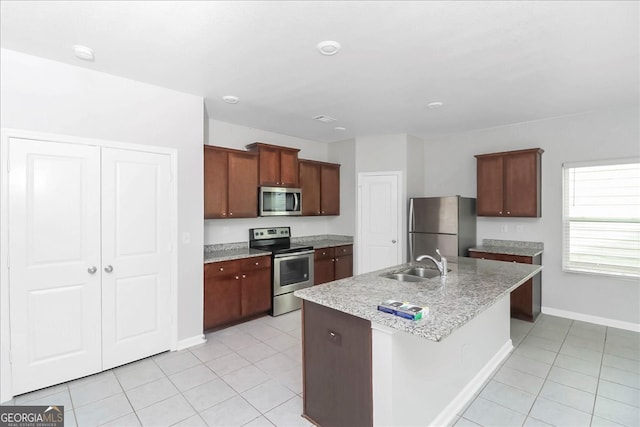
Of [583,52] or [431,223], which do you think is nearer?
[583,52]

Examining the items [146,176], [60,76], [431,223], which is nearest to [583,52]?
[431,223]

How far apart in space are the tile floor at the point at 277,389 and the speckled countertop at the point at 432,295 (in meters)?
0.91

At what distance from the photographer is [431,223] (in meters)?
4.76

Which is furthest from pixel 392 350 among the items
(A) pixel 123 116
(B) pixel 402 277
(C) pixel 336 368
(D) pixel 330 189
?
(D) pixel 330 189

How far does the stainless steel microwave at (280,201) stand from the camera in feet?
14.9

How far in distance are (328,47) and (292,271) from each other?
306 cm

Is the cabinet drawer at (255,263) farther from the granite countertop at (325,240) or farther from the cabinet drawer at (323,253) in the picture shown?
the granite countertop at (325,240)

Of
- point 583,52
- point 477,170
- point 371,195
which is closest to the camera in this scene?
point 583,52

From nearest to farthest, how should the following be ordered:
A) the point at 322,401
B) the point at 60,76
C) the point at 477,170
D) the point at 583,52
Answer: the point at 322,401 → the point at 583,52 → the point at 60,76 → the point at 477,170

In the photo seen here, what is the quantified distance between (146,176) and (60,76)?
100 centimetres

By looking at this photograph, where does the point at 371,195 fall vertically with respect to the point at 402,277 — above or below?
above


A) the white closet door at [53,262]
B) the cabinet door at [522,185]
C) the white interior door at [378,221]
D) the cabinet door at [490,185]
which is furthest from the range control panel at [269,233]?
the cabinet door at [522,185]

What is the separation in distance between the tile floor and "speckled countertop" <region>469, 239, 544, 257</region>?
108 centimetres

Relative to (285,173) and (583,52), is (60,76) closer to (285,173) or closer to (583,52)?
(285,173)
